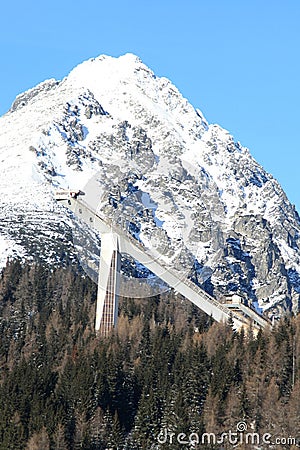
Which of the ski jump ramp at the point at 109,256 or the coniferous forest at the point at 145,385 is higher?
the ski jump ramp at the point at 109,256

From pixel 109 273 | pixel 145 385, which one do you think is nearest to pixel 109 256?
pixel 109 273

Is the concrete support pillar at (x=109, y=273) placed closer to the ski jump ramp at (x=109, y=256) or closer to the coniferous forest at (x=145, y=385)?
the ski jump ramp at (x=109, y=256)

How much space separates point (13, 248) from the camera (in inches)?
6850

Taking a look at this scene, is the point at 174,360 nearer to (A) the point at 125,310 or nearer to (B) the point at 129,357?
(B) the point at 129,357

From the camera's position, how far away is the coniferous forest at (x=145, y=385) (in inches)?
3073

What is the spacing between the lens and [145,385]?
288ft

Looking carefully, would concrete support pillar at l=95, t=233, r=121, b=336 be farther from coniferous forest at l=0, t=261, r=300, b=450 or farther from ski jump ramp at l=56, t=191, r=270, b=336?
coniferous forest at l=0, t=261, r=300, b=450

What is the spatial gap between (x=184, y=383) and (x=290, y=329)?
12.9 m

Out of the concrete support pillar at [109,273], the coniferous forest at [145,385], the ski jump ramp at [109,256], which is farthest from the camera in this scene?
the ski jump ramp at [109,256]

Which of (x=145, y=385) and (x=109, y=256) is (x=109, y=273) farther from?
(x=145, y=385)

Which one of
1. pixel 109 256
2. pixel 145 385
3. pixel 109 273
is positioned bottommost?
pixel 145 385

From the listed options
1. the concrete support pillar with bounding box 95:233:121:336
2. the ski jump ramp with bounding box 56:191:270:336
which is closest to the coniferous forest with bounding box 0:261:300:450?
the ski jump ramp with bounding box 56:191:270:336

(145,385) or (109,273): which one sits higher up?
(109,273)

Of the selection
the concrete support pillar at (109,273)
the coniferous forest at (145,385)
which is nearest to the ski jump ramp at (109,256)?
the concrete support pillar at (109,273)
